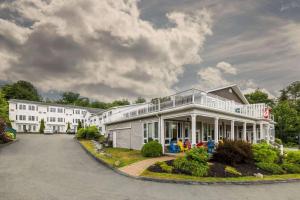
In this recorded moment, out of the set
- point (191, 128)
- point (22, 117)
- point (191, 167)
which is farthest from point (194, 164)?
point (22, 117)

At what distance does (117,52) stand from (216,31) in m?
11.3

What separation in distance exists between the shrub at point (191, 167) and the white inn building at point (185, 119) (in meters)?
3.91

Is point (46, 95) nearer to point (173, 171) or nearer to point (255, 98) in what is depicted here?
point (255, 98)

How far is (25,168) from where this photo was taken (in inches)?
568

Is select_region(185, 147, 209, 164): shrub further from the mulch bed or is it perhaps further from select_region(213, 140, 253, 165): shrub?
select_region(213, 140, 253, 165): shrub

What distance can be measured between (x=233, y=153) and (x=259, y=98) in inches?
1787

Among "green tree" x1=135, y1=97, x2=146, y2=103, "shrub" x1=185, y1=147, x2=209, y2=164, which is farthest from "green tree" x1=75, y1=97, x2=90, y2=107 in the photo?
"shrub" x1=185, y1=147, x2=209, y2=164

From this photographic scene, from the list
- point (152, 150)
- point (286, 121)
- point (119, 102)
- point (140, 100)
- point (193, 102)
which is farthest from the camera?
point (119, 102)

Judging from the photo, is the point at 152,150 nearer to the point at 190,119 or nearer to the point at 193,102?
the point at 193,102

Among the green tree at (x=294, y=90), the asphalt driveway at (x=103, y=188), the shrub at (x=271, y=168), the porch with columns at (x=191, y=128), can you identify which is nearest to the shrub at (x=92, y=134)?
the porch with columns at (x=191, y=128)

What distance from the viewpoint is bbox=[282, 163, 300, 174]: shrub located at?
15305 mm

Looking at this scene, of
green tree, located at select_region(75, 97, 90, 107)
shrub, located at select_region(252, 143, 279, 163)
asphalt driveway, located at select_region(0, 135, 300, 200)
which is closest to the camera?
asphalt driveway, located at select_region(0, 135, 300, 200)

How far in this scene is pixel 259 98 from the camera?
55.9 m

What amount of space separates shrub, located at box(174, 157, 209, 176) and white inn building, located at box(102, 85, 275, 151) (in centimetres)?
391
